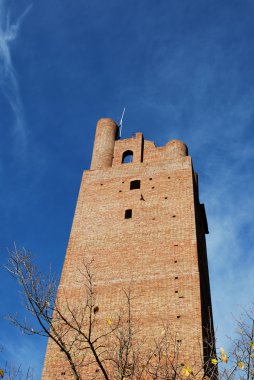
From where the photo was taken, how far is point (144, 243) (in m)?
16.9

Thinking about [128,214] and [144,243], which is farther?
[128,214]

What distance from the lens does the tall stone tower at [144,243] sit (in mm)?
14180

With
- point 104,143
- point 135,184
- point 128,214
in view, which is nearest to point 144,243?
point 128,214

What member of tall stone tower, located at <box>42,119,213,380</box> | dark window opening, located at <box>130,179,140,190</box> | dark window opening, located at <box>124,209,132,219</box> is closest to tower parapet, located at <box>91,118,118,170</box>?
tall stone tower, located at <box>42,119,213,380</box>

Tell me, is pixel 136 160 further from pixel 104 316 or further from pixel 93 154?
pixel 104 316

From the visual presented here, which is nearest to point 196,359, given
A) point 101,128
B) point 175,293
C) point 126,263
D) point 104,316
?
point 175,293

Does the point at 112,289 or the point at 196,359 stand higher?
the point at 112,289

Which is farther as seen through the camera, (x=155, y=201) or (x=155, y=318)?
(x=155, y=201)

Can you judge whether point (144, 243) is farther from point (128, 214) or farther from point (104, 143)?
point (104, 143)

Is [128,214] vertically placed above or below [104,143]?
below

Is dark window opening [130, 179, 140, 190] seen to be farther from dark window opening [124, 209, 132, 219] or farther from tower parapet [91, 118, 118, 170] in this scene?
tower parapet [91, 118, 118, 170]

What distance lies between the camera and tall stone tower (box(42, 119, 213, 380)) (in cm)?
1418

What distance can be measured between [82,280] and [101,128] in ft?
32.7

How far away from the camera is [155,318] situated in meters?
14.3
